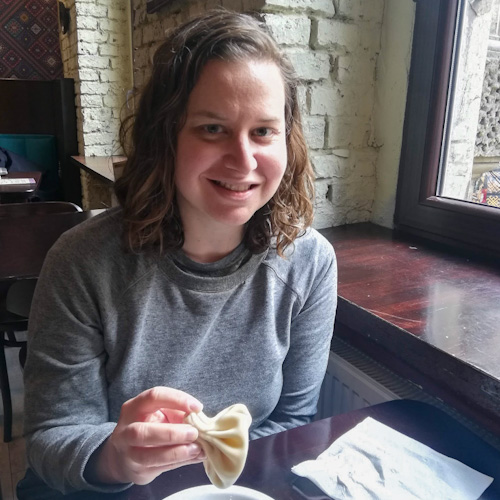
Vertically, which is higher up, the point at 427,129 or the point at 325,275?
the point at 427,129

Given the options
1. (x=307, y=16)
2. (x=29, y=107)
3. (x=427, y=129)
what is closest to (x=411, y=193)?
(x=427, y=129)

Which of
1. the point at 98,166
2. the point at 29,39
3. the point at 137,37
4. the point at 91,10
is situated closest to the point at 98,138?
the point at 98,166

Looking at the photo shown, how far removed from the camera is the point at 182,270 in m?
0.92

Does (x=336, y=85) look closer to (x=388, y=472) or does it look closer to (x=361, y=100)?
(x=361, y=100)

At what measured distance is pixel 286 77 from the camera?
36.9 inches

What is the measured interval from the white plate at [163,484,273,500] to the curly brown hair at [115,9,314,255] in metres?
0.41

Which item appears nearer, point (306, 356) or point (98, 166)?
point (306, 356)

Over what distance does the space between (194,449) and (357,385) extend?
2.43ft

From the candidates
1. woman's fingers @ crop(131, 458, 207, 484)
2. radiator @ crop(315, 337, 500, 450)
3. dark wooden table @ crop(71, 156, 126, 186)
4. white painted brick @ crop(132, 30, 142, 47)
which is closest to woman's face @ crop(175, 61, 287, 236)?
→ woman's fingers @ crop(131, 458, 207, 484)

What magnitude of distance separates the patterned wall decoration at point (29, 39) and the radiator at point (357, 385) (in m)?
5.01

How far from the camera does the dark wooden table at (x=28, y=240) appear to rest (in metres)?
1.52

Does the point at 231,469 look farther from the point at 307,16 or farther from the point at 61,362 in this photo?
the point at 307,16

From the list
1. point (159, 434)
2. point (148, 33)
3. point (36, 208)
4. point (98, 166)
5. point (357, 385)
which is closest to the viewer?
point (159, 434)

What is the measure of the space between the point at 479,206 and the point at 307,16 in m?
0.77
